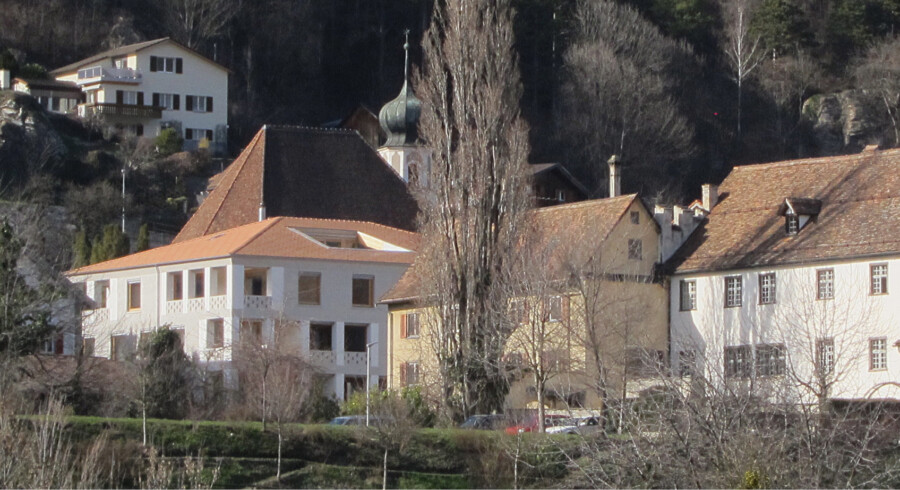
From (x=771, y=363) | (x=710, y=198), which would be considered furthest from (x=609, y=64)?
(x=771, y=363)

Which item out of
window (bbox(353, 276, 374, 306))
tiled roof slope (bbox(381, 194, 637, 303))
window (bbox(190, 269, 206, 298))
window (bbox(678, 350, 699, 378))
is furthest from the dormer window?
window (bbox(678, 350, 699, 378))

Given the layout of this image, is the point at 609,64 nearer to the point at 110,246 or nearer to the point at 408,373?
the point at 110,246

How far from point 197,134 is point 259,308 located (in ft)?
147

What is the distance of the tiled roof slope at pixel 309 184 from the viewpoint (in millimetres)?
66062

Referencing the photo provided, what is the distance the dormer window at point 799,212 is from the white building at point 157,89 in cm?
4946

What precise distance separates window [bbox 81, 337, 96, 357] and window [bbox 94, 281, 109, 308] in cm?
461

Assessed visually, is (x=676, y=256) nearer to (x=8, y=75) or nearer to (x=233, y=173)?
(x=233, y=173)

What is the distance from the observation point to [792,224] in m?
49.9

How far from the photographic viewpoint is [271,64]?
109 m

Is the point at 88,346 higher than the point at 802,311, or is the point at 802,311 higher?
the point at 802,311

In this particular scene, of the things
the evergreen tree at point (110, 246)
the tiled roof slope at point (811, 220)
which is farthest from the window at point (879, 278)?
the evergreen tree at point (110, 246)

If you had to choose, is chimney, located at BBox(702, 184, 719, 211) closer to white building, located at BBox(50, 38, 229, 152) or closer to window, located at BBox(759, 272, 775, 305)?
window, located at BBox(759, 272, 775, 305)

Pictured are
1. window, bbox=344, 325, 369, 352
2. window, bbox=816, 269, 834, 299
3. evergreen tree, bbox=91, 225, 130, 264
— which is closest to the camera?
window, bbox=816, 269, 834, 299

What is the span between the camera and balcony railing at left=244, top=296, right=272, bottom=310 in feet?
181
